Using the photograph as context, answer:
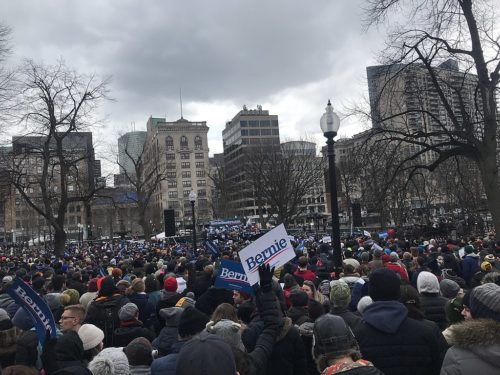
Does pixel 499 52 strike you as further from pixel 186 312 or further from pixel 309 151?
pixel 309 151

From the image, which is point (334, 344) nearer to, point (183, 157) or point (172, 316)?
point (172, 316)

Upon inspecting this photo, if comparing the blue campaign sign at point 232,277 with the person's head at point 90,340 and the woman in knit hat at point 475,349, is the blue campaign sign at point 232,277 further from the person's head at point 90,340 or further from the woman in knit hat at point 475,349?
the woman in knit hat at point 475,349

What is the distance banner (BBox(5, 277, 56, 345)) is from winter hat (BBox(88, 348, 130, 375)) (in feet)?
1.42

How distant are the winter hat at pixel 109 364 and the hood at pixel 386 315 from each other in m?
2.07

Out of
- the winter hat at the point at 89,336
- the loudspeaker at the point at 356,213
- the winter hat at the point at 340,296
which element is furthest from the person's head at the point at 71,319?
the loudspeaker at the point at 356,213

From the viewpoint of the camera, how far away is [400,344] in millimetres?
3539

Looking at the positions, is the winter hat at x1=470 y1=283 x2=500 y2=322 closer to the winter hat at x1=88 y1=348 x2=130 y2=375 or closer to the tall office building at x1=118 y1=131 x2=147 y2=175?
the winter hat at x1=88 y1=348 x2=130 y2=375

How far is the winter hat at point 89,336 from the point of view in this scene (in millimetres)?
4473

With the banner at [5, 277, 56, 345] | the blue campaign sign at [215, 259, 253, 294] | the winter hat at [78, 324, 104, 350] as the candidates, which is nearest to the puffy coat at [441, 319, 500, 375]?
the banner at [5, 277, 56, 345]

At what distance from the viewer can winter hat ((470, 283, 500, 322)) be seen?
3.12 m

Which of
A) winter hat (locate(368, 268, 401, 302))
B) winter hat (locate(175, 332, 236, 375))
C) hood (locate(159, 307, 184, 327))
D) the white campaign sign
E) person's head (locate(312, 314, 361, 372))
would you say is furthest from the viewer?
the white campaign sign

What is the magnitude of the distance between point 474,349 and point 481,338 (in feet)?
0.28

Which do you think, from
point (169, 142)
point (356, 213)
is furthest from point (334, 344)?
point (169, 142)

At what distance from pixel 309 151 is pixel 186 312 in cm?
5070
